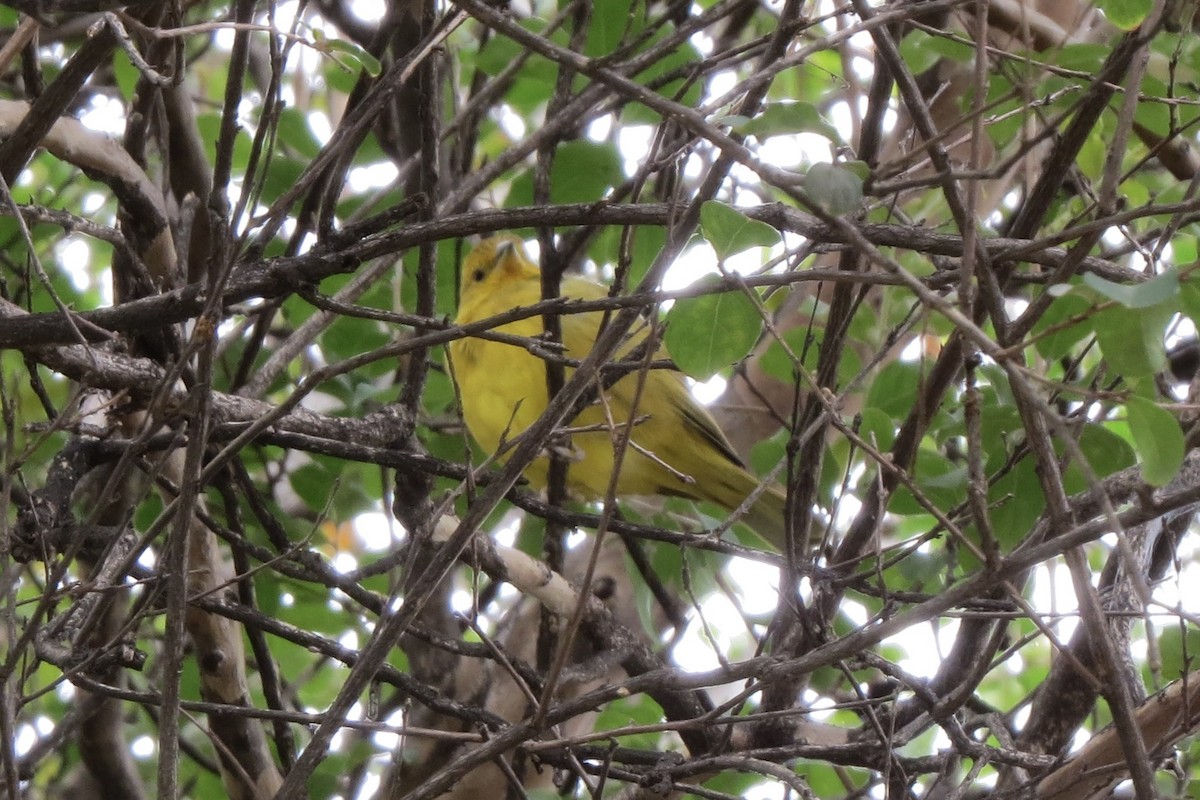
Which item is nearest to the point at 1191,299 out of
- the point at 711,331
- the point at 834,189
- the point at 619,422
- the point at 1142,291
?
the point at 1142,291

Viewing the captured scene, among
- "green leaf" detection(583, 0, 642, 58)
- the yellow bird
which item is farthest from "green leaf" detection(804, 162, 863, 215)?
the yellow bird

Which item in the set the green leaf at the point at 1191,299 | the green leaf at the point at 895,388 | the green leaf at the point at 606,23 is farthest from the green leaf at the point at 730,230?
the green leaf at the point at 606,23

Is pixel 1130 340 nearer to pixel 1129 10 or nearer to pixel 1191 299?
pixel 1191 299

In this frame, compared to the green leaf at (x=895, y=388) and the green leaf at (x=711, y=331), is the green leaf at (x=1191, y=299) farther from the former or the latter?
the green leaf at (x=895, y=388)

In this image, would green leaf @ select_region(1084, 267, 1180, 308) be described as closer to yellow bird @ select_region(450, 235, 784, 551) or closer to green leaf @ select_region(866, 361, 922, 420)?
green leaf @ select_region(866, 361, 922, 420)

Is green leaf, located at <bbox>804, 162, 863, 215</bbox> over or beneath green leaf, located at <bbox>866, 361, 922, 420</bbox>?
beneath

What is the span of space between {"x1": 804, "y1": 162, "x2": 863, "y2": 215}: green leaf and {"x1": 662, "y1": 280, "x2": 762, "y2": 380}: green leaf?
414 mm

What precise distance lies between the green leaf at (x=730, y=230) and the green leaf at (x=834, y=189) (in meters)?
0.21

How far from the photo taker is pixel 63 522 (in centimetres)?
263

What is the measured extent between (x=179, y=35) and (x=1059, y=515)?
4.93 ft

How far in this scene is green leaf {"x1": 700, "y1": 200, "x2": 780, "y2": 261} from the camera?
1826 mm

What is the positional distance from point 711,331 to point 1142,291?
0.77 meters

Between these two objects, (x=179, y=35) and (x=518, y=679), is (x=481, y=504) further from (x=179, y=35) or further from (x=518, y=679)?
(x=179, y=35)

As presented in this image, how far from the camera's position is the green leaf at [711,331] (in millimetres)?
2031
